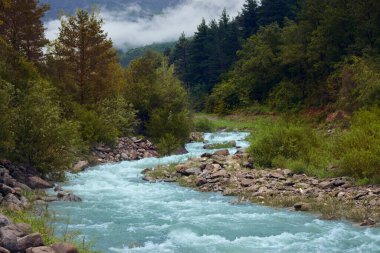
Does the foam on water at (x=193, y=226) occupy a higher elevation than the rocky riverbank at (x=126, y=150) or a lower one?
lower

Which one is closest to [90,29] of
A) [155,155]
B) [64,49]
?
[64,49]

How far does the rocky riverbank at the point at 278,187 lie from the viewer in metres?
15.1

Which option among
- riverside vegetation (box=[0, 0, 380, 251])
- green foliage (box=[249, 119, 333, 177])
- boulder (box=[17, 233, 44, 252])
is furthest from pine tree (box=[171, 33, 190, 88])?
boulder (box=[17, 233, 44, 252])

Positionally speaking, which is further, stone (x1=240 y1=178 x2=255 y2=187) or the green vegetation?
the green vegetation

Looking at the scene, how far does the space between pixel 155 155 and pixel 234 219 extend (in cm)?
1730

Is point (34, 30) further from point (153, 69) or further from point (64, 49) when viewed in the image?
point (153, 69)

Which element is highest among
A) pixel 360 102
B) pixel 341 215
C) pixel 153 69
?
pixel 153 69

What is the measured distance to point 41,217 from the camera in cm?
1377

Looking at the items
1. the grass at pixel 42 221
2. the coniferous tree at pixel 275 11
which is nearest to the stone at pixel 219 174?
Result: the grass at pixel 42 221

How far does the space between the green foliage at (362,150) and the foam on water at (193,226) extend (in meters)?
4.16

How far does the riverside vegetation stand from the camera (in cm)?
1978

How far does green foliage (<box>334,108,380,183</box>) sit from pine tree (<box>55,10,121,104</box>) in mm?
18214

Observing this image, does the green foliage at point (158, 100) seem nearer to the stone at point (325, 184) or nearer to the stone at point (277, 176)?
the stone at point (277, 176)

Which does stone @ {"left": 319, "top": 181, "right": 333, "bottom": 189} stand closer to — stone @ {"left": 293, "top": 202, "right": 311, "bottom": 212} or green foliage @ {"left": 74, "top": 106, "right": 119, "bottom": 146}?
stone @ {"left": 293, "top": 202, "right": 311, "bottom": 212}
